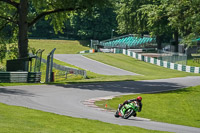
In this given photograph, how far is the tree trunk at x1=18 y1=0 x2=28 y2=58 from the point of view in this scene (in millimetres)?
35219

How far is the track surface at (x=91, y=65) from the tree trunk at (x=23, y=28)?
1754cm

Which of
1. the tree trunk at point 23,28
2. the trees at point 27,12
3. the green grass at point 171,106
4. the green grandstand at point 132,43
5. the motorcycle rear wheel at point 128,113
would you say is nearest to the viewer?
the motorcycle rear wheel at point 128,113

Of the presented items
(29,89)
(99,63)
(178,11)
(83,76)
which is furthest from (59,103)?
(99,63)

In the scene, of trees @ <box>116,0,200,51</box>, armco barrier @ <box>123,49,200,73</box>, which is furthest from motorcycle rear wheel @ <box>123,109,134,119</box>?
armco barrier @ <box>123,49,200,73</box>

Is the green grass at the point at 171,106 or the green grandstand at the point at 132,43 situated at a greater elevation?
the green grandstand at the point at 132,43

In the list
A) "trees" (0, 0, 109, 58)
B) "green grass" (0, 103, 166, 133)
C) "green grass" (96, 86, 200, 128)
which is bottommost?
"green grass" (96, 86, 200, 128)

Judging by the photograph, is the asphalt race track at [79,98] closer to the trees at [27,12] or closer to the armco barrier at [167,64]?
the trees at [27,12]

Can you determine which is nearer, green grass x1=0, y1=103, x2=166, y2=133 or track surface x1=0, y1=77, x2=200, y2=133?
green grass x1=0, y1=103, x2=166, y2=133

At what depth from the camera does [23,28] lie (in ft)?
117

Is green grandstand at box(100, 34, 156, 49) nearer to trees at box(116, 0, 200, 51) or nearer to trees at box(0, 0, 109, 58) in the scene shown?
trees at box(116, 0, 200, 51)

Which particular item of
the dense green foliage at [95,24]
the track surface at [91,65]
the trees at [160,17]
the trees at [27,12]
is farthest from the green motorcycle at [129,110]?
the dense green foliage at [95,24]

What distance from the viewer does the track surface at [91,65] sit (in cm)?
5362

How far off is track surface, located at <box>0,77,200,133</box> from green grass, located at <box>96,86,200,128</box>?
1512 mm

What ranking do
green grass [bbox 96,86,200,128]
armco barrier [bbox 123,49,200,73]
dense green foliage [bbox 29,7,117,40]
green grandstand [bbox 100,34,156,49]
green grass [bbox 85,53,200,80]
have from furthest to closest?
dense green foliage [bbox 29,7,117,40] < green grandstand [bbox 100,34,156,49] < armco barrier [bbox 123,49,200,73] < green grass [bbox 85,53,200,80] < green grass [bbox 96,86,200,128]
